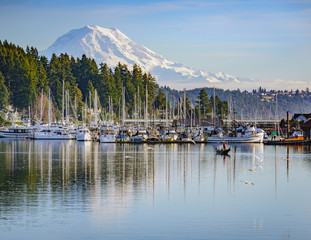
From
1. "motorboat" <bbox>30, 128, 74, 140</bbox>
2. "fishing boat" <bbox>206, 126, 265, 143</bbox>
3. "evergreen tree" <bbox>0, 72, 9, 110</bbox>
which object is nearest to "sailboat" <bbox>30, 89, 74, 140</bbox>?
"motorboat" <bbox>30, 128, 74, 140</bbox>

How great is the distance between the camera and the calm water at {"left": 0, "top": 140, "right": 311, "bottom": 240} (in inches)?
1196

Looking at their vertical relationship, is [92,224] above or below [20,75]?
below

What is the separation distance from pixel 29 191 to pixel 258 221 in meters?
17.9

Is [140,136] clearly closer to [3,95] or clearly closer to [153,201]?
[3,95]

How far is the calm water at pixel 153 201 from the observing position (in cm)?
3038

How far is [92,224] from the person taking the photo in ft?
103

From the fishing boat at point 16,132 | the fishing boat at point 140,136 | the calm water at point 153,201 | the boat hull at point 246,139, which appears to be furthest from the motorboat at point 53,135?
the calm water at point 153,201

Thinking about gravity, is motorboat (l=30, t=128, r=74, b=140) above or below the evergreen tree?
below

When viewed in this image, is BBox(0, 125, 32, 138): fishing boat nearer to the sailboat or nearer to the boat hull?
the sailboat

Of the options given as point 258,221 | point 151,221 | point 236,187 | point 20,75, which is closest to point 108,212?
point 151,221

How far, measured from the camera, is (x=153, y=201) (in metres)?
39.1

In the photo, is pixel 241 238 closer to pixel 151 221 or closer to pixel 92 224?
pixel 151 221

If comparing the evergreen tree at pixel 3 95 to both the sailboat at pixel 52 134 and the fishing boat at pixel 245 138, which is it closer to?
the sailboat at pixel 52 134

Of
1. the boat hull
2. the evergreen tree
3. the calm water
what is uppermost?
the evergreen tree
